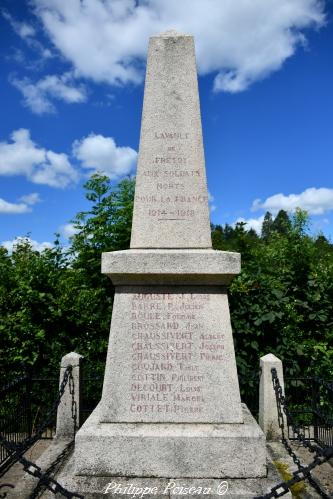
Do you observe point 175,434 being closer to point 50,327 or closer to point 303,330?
point 50,327

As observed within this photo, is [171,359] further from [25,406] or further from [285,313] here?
[285,313]

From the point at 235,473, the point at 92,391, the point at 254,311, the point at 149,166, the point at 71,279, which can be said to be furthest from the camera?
the point at 71,279

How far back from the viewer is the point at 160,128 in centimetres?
444

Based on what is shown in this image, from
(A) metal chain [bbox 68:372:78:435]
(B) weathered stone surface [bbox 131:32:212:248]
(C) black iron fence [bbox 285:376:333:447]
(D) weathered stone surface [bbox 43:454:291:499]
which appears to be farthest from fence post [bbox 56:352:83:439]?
(C) black iron fence [bbox 285:376:333:447]

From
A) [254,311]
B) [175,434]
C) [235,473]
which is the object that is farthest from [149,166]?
Result: [254,311]

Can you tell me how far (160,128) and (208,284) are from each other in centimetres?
171

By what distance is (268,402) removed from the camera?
17.8ft

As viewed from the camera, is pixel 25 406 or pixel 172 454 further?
pixel 25 406

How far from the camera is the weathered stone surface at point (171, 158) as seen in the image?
14.2 feet

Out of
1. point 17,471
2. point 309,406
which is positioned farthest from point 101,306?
point 309,406

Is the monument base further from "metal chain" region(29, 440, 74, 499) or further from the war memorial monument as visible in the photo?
"metal chain" region(29, 440, 74, 499)

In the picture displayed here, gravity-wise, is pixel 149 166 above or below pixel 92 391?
above

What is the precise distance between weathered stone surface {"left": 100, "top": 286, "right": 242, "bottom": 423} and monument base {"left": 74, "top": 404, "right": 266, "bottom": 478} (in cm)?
20

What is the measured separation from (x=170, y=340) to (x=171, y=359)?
0.18m
